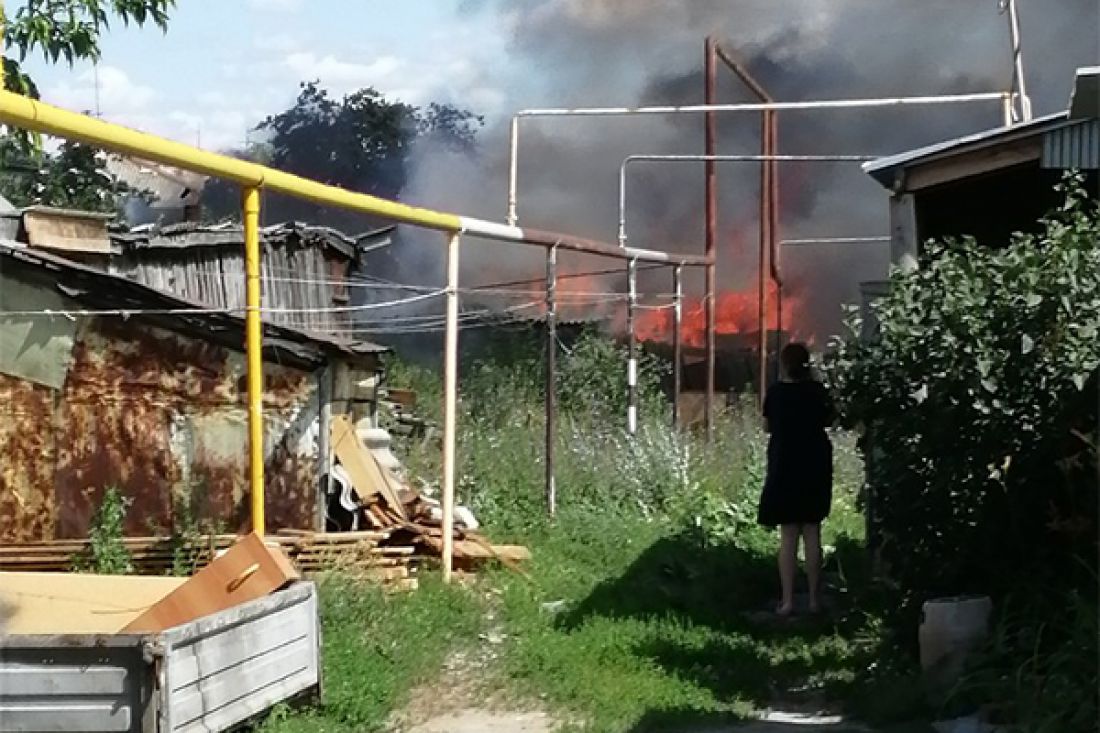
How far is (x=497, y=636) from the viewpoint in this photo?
8.96m

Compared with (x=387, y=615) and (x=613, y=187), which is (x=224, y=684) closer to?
(x=387, y=615)

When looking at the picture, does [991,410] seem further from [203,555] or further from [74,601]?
[203,555]

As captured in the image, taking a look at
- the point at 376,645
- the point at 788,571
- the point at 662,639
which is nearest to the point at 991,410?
the point at 662,639

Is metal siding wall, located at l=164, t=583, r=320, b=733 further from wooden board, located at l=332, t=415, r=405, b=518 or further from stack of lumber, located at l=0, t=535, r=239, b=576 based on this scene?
wooden board, located at l=332, t=415, r=405, b=518

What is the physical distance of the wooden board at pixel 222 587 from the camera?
6969 mm

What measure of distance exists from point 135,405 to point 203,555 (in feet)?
3.76

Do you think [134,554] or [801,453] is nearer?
[134,554]

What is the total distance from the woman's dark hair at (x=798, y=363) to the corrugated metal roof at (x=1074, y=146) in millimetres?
2436

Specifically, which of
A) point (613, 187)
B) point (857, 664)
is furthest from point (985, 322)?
point (613, 187)

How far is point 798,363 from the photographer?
983 cm

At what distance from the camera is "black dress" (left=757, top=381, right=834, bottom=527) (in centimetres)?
977

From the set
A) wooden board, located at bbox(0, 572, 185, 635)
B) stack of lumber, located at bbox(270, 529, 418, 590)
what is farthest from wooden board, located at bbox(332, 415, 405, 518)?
wooden board, located at bbox(0, 572, 185, 635)

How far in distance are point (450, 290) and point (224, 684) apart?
176 inches

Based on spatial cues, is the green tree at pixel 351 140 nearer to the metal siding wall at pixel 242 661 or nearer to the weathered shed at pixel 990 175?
the weathered shed at pixel 990 175
